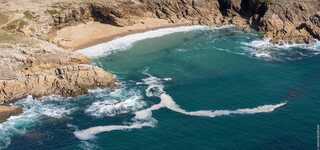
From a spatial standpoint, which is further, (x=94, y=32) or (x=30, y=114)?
(x=94, y=32)

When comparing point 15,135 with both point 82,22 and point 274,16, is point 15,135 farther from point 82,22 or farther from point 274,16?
point 274,16

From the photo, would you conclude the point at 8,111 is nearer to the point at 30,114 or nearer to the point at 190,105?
the point at 30,114

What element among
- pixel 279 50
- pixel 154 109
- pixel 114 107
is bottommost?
pixel 154 109

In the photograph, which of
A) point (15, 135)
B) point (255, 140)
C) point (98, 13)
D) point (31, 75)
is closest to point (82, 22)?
point (98, 13)

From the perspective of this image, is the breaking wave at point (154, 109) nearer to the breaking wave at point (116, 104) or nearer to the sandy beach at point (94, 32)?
the breaking wave at point (116, 104)

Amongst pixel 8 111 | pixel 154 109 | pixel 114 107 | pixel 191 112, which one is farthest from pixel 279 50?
pixel 8 111

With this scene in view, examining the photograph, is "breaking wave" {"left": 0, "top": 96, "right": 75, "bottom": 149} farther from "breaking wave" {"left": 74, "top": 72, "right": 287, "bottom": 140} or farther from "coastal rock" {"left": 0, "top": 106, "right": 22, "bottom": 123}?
"breaking wave" {"left": 74, "top": 72, "right": 287, "bottom": 140}

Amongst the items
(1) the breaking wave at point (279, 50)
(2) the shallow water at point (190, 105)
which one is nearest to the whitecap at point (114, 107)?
(2) the shallow water at point (190, 105)
